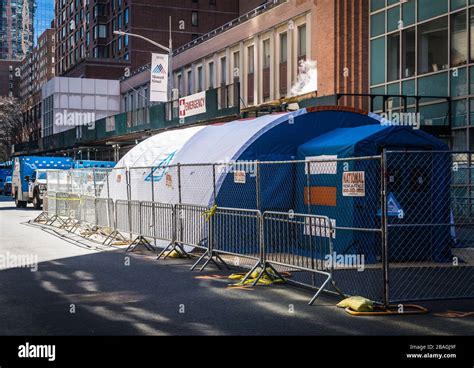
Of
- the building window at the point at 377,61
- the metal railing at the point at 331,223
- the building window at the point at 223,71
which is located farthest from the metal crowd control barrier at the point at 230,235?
the building window at the point at 223,71

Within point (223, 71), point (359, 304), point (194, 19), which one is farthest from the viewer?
point (194, 19)

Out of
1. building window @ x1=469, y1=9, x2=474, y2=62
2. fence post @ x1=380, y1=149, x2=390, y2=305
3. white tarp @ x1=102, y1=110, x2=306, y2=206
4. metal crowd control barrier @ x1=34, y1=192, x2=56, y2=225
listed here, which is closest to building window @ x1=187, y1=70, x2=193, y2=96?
metal crowd control barrier @ x1=34, y1=192, x2=56, y2=225

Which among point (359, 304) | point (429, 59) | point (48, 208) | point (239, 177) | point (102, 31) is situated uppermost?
point (102, 31)

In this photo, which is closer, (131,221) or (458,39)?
(131,221)

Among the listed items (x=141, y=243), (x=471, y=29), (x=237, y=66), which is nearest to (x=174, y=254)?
(x=141, y=243)

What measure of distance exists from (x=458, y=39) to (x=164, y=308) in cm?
1886

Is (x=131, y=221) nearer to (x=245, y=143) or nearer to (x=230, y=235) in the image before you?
(x=245, y=143)

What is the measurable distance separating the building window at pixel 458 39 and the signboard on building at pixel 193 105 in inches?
565

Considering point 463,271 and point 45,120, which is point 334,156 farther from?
point 45,120

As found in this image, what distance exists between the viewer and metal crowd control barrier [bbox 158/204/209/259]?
14516 mm

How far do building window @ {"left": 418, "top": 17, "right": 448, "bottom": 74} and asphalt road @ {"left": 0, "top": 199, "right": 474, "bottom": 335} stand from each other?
15.8 meters

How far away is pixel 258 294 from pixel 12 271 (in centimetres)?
526

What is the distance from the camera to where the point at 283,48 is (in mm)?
38156
